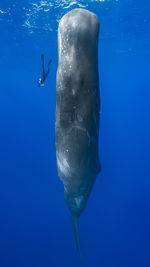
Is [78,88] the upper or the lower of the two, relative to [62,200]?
upper

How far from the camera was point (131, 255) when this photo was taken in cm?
2102

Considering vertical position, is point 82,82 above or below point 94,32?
below

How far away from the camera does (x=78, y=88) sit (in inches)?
110

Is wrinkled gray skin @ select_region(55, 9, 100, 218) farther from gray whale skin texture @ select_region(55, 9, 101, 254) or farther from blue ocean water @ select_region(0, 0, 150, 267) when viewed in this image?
blue ocean water @ select_region(0, 0, 150, 267)

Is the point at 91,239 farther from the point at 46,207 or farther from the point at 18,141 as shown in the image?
the point at 18,141

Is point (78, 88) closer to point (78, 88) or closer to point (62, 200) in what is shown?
point (78, 88)

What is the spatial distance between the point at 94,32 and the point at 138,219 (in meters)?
25.3

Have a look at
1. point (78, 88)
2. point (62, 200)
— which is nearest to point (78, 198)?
point (78, 88)

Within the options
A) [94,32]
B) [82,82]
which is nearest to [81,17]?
[94,32]

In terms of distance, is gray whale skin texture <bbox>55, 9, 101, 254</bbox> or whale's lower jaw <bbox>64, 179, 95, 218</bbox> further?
whale's lower jaw <bbox>64, 179, 95, 218</bbox>

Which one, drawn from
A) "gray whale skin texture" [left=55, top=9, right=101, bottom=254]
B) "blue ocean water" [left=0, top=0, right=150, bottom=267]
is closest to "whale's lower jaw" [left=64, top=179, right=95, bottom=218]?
"gray whale skin texture" [left=55, top=9, right=101, bottom=254]

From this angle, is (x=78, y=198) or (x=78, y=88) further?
(x=78, y=198)

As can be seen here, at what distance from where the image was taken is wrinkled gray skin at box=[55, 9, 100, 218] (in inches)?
106

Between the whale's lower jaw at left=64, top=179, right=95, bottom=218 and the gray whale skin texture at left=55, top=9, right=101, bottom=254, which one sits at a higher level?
the gray whale skin texture at left=55, top=9, right=101, bottom=254
